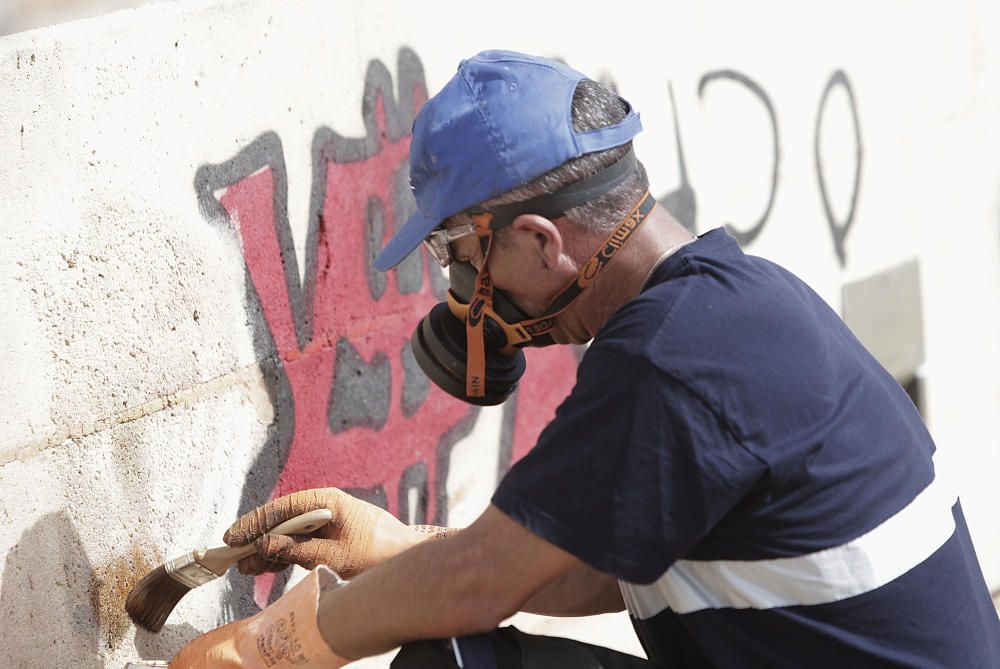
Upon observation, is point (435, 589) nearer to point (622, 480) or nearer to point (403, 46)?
point (622, 480)

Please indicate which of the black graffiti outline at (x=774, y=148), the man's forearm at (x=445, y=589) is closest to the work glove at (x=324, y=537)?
the man's forearm at (x=445, y=589)

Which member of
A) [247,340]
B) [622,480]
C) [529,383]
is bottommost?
[529,383]

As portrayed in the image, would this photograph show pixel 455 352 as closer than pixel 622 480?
No

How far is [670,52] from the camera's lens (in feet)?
12.4

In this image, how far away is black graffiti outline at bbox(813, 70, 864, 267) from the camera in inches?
172

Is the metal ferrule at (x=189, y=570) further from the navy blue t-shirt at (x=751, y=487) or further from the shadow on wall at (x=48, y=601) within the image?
the navy blue t-shirt at (x=751, y=487)

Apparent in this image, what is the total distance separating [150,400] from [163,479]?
0.17 m

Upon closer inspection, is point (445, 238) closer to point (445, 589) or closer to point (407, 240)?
point (407, 240)

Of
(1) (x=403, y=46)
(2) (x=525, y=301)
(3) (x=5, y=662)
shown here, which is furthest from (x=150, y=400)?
(1) (x=403, y=46)

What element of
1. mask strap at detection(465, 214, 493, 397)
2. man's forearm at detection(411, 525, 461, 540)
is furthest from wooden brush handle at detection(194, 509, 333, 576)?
mask strap at detection(465, 214, 493, 397)

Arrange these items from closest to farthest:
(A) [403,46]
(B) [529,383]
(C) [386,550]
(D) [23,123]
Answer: (D) [23,123] → (C) [386,550] → (A) [403,46] → (B) [529,383]

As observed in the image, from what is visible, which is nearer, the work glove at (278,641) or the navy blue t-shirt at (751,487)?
the navy blue t-shirt at (751,487)

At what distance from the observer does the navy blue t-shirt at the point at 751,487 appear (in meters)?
1.88

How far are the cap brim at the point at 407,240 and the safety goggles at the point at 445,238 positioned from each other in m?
0.02
